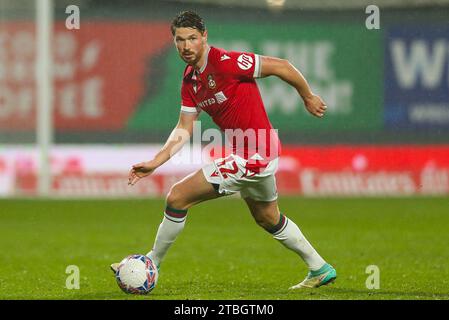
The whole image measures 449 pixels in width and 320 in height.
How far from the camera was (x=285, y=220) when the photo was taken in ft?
24.5

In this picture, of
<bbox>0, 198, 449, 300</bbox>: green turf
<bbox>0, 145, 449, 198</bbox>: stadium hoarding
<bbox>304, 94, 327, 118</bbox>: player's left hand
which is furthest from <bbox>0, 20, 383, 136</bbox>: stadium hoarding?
<bbox>304, 94, 327, 118</bbox>: player's left hand

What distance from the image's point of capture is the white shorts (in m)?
7.18

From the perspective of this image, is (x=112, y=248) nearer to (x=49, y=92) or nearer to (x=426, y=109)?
(x=49, y=92)

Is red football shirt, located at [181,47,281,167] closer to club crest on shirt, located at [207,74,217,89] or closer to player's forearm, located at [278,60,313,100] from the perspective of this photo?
club crest on shirt, located at [207,74,217,89]

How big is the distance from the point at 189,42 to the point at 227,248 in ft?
13.9

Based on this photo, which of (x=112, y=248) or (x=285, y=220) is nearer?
(x=285, y=220)

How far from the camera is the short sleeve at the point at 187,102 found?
7.33m

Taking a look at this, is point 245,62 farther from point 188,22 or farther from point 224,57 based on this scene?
point 188,22

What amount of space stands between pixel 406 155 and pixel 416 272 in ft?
32.6

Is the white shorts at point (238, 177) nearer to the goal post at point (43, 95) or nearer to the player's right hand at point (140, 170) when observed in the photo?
the player's right hand at point (140, 170)

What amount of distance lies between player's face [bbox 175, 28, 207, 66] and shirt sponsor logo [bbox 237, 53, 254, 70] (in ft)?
0.98

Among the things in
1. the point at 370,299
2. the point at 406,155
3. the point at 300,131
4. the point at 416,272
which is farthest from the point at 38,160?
the point at 370,299

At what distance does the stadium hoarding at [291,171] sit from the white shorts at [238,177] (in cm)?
1036

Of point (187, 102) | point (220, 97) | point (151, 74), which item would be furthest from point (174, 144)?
point (151, 74)
